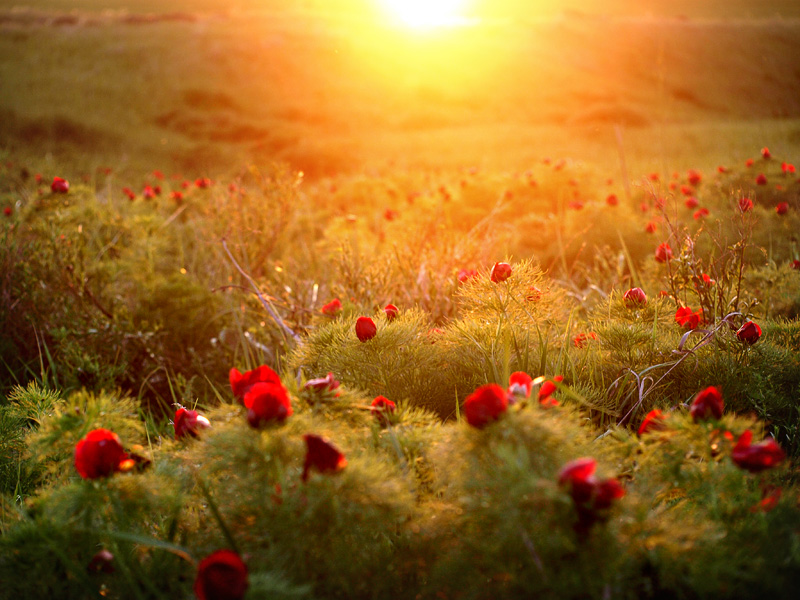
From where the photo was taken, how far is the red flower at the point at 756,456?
0.75 m

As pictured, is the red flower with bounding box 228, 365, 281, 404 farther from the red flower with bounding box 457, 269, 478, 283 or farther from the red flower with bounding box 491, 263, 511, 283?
the red flower with bounding box 457, 269, 478, 283

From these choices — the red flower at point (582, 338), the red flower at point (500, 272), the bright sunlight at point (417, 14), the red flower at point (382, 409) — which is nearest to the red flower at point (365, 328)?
the red flower at point (382, 409)

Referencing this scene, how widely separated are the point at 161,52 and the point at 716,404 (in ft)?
59.8

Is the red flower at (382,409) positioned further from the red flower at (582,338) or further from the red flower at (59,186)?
the red flower at (59,186)

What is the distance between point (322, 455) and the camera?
0.75 metres

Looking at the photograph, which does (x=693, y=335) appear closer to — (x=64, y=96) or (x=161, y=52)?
(x=64, y=96)

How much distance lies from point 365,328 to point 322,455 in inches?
18.5

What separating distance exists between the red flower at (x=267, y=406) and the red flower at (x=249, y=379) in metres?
0.10

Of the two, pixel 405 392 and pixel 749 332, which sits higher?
pixel 749 332

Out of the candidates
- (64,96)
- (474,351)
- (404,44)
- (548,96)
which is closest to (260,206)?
(474,351)

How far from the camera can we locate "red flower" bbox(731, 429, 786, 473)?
2.45 feet

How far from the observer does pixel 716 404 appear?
83 cm

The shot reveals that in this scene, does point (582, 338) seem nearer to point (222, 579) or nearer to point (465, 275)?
point (465, 275)

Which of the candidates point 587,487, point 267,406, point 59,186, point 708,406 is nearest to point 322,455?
point 267,406
